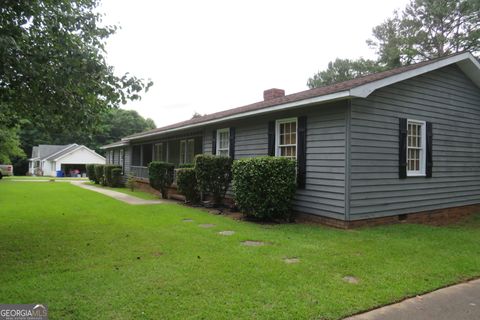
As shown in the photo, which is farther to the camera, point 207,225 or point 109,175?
point 109,175

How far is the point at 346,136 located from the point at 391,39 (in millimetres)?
23688

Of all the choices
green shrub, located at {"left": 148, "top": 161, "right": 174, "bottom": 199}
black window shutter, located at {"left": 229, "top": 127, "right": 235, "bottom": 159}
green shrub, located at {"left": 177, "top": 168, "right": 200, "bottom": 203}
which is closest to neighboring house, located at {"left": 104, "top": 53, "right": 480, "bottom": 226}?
black window shutter, located at {"left": 229, "top": 127, "right": 235, "bottom": 159}

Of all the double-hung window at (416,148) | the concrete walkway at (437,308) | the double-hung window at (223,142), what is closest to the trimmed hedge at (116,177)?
the double-hung window at (223,142)

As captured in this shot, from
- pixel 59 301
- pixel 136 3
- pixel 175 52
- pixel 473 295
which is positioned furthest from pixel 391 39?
pixel 59 301

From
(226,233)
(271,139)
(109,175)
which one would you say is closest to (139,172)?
(109,175)

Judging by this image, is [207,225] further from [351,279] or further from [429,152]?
[429,152]

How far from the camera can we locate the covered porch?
16.3 meters

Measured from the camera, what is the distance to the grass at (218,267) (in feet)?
11.1

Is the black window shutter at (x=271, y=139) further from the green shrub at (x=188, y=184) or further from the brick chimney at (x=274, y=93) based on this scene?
the brick chimney at (x=274, y=93)

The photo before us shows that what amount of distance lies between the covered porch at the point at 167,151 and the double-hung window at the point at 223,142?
1.87 metres

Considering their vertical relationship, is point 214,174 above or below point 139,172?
above

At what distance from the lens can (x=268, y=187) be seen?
8.04 m

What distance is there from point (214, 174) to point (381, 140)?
4.93m

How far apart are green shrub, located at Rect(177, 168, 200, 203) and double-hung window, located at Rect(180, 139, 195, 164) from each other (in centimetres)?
470
